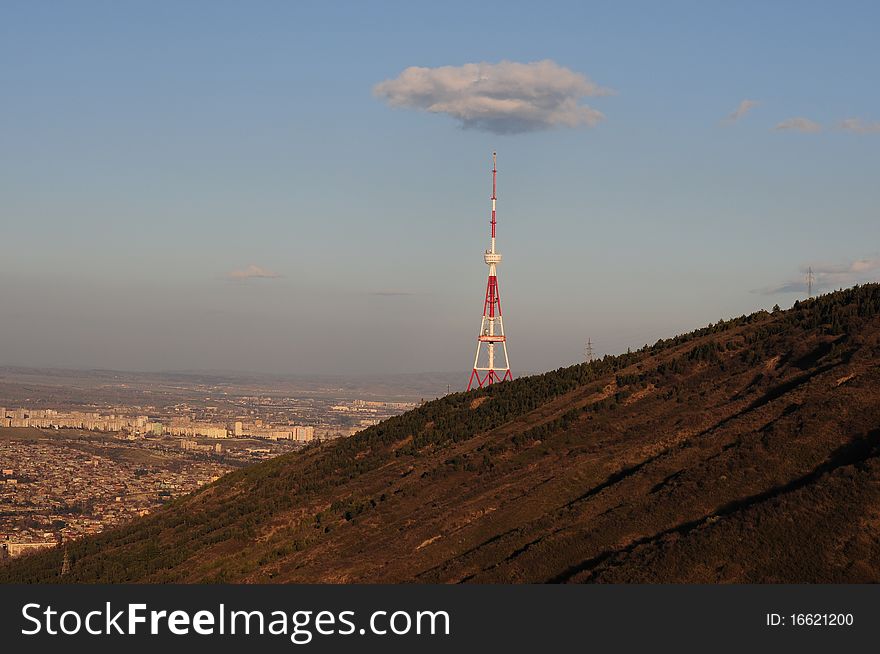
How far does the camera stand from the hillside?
38031mm

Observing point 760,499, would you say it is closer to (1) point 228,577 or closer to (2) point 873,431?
(2) point 873,431

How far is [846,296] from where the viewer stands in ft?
226

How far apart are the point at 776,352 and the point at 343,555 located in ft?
89.4

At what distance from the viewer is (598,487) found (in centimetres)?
5069

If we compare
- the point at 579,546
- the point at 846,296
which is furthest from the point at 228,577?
the point at 846,296

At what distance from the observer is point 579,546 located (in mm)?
42219

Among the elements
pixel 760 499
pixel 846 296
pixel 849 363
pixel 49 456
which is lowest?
pixel 49 456

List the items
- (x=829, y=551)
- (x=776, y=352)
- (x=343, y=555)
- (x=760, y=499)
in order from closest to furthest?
(x=829, y=551) < (x=760, y=499) < (x=343, y=555) < (x=776, y=352)

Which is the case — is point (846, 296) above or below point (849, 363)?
above

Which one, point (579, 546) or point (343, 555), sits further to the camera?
point (343, 555)

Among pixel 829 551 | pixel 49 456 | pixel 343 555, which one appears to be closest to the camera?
pixel 829 551

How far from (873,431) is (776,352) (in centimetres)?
1812

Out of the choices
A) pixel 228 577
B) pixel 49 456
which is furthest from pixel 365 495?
pixel 49 456

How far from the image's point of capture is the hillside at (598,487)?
125 ft
